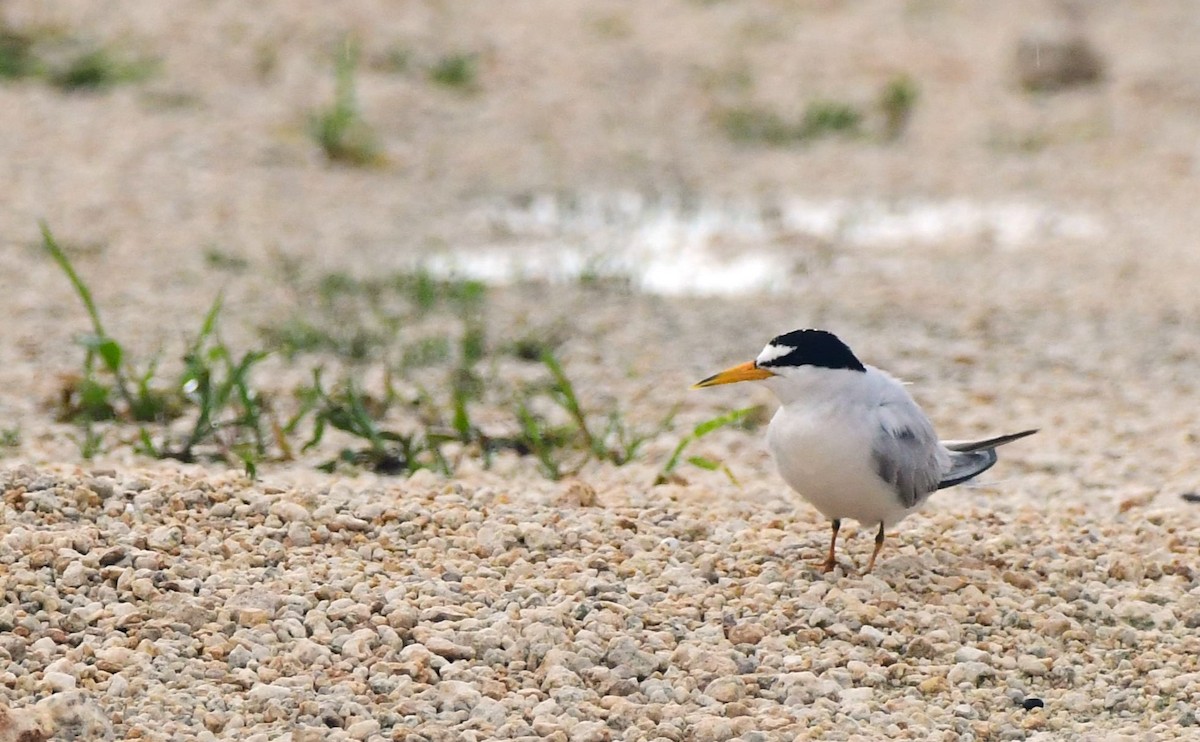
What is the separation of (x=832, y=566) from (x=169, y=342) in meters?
3.33

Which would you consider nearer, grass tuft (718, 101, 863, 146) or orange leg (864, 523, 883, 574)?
orange leg (864, 523, 883, 574)

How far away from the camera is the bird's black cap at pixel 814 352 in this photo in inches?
144

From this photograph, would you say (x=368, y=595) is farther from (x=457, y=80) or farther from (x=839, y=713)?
(x=457, y=80)

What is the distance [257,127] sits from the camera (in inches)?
385

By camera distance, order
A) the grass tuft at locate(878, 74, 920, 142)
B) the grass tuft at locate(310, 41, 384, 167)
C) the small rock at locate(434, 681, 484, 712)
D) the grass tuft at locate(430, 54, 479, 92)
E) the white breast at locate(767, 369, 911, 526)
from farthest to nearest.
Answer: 1. the grass tuft at locate(430, 54, 479, 92)
2. the grass tuft at locate(878, 74, 920, 142)
3. the grass tuft at locate(310, 41, 384, 167)
4. the white breast at locate(767, 369, 911, 526)
5. the small rock at locate(434, 681, 484, 712)

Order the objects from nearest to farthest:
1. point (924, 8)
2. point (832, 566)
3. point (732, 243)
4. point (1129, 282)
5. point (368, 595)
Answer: point (368, 595) → point (832, 566) → point (1129, 282) → point (732, 243) → point (924, 8)

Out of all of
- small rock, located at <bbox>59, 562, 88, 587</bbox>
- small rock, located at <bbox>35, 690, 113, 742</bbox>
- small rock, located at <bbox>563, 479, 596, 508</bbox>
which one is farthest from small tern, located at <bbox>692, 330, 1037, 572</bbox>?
small rock, located at <bbox>35, 690, 113, 742</bbox>

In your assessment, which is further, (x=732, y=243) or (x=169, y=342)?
(x=732, y=243)

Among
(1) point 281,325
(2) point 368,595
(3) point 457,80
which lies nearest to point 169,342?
(1) point 281,325

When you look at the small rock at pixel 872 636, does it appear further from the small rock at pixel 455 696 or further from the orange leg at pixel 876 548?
the small rock at pixel 455 696

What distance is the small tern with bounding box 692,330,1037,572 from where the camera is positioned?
3596 millimetres

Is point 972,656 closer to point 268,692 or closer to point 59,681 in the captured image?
point 268,692

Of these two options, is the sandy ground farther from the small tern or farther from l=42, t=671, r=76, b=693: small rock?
the small tern

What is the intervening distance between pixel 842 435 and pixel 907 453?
162 millimetres
